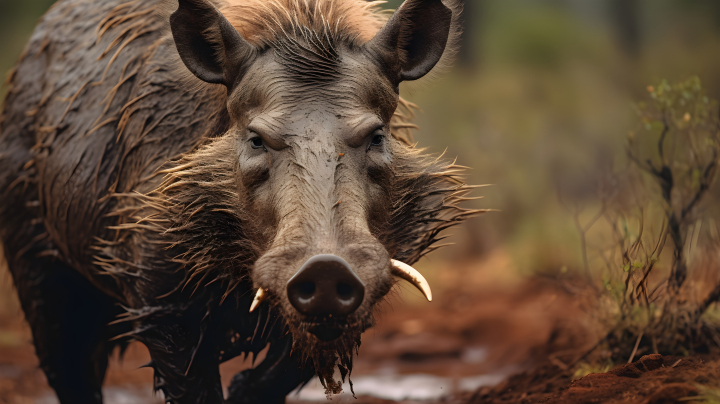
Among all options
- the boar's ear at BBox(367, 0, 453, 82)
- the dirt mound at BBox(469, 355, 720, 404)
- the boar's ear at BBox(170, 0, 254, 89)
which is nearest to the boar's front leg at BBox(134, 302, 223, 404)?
the boar's ear at BBox(170, 0, 254, 89)

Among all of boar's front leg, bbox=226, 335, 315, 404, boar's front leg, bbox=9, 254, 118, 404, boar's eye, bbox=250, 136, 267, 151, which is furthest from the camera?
boar's front leg, bbox=9, 254, 118, 404

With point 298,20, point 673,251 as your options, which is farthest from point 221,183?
point 673,251

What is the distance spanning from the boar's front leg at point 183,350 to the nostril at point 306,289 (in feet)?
4.04

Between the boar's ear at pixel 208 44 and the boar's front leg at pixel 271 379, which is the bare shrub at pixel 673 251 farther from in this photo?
the boar's ear at pixel 208 44

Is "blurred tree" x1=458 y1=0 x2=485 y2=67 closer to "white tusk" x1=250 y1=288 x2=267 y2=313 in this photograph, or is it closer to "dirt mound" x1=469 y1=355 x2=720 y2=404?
"dirt mound" x1=469 y1=355 x2=720 y2=404

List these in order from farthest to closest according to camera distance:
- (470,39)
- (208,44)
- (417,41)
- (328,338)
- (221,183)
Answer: (470,39)
(417,41)
(208,44)
(221,183)
(328,338)

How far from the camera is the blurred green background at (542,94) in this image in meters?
9.95

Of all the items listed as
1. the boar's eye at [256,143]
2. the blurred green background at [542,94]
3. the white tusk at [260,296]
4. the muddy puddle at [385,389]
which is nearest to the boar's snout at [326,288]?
the white tusk at [260,296]

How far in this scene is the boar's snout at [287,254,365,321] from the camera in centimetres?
238

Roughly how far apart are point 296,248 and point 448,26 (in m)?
1.43

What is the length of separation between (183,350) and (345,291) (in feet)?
4.91

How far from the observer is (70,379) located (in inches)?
188

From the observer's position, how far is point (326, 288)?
2.41 metres

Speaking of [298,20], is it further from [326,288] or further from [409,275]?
[326,288]
